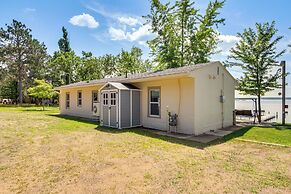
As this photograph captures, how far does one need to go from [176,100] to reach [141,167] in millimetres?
4831

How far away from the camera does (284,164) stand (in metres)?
4.81

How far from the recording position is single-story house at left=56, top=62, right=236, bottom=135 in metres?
8.43

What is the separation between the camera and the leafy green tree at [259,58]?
1337 centimetres

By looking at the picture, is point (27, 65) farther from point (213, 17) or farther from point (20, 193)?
point (20, 193)

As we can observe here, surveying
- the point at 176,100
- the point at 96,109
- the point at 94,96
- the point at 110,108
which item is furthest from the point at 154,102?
the point at 94,96

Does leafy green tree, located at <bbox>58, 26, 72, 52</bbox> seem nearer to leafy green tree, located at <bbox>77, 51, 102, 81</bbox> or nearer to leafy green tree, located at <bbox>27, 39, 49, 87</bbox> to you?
leafy green tree, located at <bbox>27, 39, 49, 87</bbox>

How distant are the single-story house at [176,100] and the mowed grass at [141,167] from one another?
187cm

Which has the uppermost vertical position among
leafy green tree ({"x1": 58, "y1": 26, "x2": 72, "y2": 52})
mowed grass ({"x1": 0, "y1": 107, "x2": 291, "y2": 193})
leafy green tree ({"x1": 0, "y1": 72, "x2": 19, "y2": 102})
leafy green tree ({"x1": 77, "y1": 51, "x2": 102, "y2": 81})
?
leafy green tree ({"x1": 58, "y1": 26, "x2": 72, "y2": 52})

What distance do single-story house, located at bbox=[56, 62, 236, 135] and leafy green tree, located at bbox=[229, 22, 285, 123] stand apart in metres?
3.58

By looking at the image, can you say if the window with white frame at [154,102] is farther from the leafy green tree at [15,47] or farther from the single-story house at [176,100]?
the leafy green tree at [15,47]

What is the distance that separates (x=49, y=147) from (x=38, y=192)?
3.13 m

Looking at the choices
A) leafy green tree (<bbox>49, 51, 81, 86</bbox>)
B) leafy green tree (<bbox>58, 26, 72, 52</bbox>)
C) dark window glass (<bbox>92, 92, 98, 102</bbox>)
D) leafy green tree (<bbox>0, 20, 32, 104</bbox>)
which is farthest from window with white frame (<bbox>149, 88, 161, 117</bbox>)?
leafy green tree (<bbox>58, 26, 72, 52</bbox>)

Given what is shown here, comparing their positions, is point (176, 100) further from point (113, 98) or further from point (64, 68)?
point (64, 68)

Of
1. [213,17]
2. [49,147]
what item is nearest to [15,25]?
[213,17]
